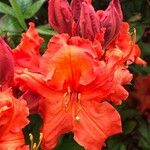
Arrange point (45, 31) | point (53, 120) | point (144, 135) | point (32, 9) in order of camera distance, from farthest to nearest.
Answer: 1. point (144, 135)
2. point (32, 9)
3. point (45, 31)
4. point (53, 120)

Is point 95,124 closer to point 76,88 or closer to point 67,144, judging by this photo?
point 76,88

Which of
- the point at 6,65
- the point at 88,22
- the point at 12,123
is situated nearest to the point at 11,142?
the point at 12,123

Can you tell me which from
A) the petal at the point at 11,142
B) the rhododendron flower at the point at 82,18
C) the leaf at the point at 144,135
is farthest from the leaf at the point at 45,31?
the leaf at the point at 144,135

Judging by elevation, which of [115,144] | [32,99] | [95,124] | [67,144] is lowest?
[115,144]

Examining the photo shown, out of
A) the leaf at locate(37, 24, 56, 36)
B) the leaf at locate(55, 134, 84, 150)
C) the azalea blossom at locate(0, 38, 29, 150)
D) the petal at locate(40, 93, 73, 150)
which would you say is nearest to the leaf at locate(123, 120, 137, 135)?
the leaf at locate(55, 134, 84, 150)

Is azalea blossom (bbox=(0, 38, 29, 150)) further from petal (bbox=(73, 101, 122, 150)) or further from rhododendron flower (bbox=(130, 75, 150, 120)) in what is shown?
rhododendron flower (bbox=(130, 75, 150, 120))

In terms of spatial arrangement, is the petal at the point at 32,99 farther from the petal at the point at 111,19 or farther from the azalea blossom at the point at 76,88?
the petal at the point at 111,19

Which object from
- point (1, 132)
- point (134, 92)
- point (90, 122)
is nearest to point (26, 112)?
point (1, 132)
